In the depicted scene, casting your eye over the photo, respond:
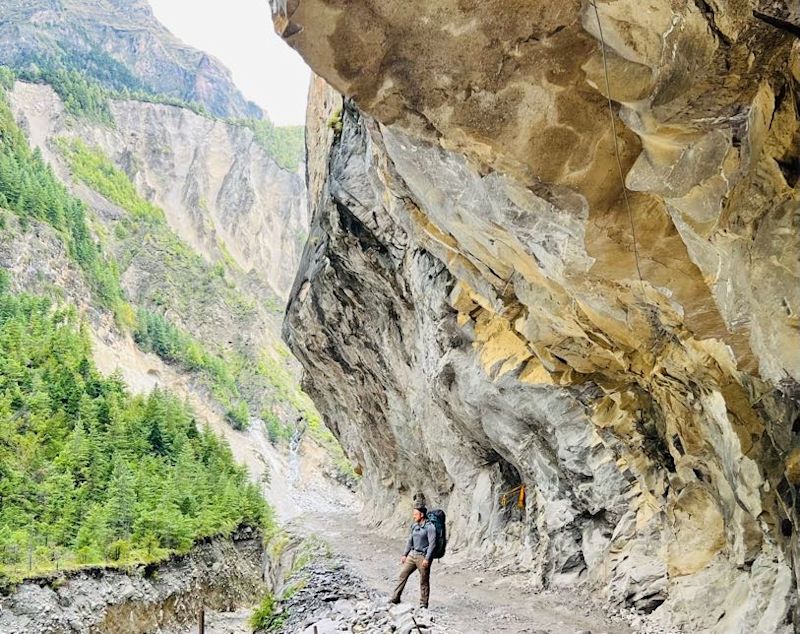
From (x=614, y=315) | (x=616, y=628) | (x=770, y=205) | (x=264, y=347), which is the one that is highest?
(x=264, y=347)

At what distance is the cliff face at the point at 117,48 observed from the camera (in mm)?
148875

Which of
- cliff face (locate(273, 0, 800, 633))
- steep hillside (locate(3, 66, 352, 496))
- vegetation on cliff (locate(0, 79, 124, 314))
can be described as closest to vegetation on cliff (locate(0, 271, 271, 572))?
cliff face (locate(273, 0, 800, 633))

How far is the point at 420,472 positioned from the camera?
82.8 feet

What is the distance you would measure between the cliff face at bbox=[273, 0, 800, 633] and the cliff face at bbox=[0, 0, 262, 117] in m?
154

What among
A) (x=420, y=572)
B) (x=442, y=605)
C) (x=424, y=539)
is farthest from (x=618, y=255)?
(x=442, y=605)

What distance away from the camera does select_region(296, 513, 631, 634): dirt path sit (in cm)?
929

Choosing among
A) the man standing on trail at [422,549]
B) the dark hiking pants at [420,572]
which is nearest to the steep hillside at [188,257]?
the dark hiking pants at [420,572]

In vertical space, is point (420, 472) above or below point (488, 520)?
above

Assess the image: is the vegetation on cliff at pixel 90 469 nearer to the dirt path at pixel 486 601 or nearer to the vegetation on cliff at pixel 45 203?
the dirt path at pixel 486 601

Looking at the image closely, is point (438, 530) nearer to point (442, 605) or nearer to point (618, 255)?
point (442, 605)

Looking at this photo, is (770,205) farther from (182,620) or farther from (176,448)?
(176,448)

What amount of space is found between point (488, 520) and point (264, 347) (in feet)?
283

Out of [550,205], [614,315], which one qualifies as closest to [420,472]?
[614,315]

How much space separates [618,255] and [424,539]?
4809mm
